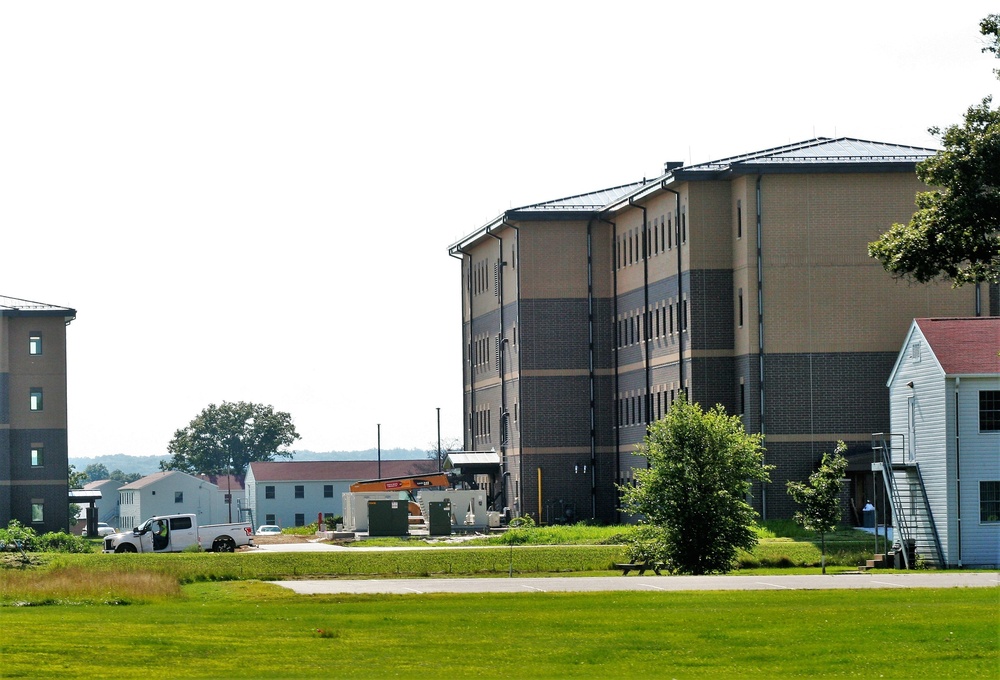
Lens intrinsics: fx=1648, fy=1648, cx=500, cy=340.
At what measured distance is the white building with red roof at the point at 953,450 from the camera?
156ft

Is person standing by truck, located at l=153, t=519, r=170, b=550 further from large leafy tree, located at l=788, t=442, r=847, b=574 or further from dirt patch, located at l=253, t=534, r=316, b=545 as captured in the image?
large leafy tree, located at l=788, t=442, r=847, b=574

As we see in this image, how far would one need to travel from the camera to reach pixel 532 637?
77.9 ft

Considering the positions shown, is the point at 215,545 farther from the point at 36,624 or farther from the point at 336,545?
the point at 36,624

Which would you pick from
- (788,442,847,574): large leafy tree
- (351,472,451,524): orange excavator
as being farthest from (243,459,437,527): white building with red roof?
(788,442,847,574): large leafy tree

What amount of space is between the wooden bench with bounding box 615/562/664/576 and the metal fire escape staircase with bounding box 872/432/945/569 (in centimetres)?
835

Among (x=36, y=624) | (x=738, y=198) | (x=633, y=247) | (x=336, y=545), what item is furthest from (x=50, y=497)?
(x=36, y=624)

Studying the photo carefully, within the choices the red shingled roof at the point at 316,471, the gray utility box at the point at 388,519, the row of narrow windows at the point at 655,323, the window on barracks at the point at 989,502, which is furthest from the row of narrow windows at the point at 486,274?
the red shingled roof at the point at 316,471

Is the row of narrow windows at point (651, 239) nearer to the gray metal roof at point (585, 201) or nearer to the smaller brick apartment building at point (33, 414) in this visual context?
the gray metal roof at point (585, 201)

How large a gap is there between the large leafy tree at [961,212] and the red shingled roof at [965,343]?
13.5 m

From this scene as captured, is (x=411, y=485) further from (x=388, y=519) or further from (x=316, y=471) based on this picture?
(x=316, y=471)

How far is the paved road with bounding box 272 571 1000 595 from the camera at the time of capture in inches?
1344

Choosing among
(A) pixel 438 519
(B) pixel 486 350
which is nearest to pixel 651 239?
(A) pixel 438 519

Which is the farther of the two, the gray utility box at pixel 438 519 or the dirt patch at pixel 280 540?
the dirt patch at pixel 280 540

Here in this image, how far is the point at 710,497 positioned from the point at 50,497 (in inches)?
2438
